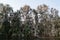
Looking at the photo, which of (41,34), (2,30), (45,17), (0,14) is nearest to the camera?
(2,30)

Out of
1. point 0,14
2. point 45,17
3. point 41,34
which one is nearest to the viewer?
point 0,14

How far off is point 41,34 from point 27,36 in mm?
5373

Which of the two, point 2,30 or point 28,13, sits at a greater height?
point 28,13

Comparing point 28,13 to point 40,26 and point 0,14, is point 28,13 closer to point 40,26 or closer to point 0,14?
point 40,26

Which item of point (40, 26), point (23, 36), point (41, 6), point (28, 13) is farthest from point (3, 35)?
point (41, 6)

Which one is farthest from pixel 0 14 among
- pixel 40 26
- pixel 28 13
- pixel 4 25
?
pixel 28 13

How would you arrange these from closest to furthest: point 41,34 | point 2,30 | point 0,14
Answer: point 2,30 → point 0,14 → point 41,34

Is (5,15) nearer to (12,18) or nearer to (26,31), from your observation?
(12,18)

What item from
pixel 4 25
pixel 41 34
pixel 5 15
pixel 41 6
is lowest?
pixel 41 34

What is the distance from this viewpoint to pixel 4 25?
75.6 feet

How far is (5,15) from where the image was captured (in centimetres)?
2552

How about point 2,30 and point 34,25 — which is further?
point 34,25

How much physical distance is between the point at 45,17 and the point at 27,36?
10542mm

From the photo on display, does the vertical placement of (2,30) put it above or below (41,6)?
below
